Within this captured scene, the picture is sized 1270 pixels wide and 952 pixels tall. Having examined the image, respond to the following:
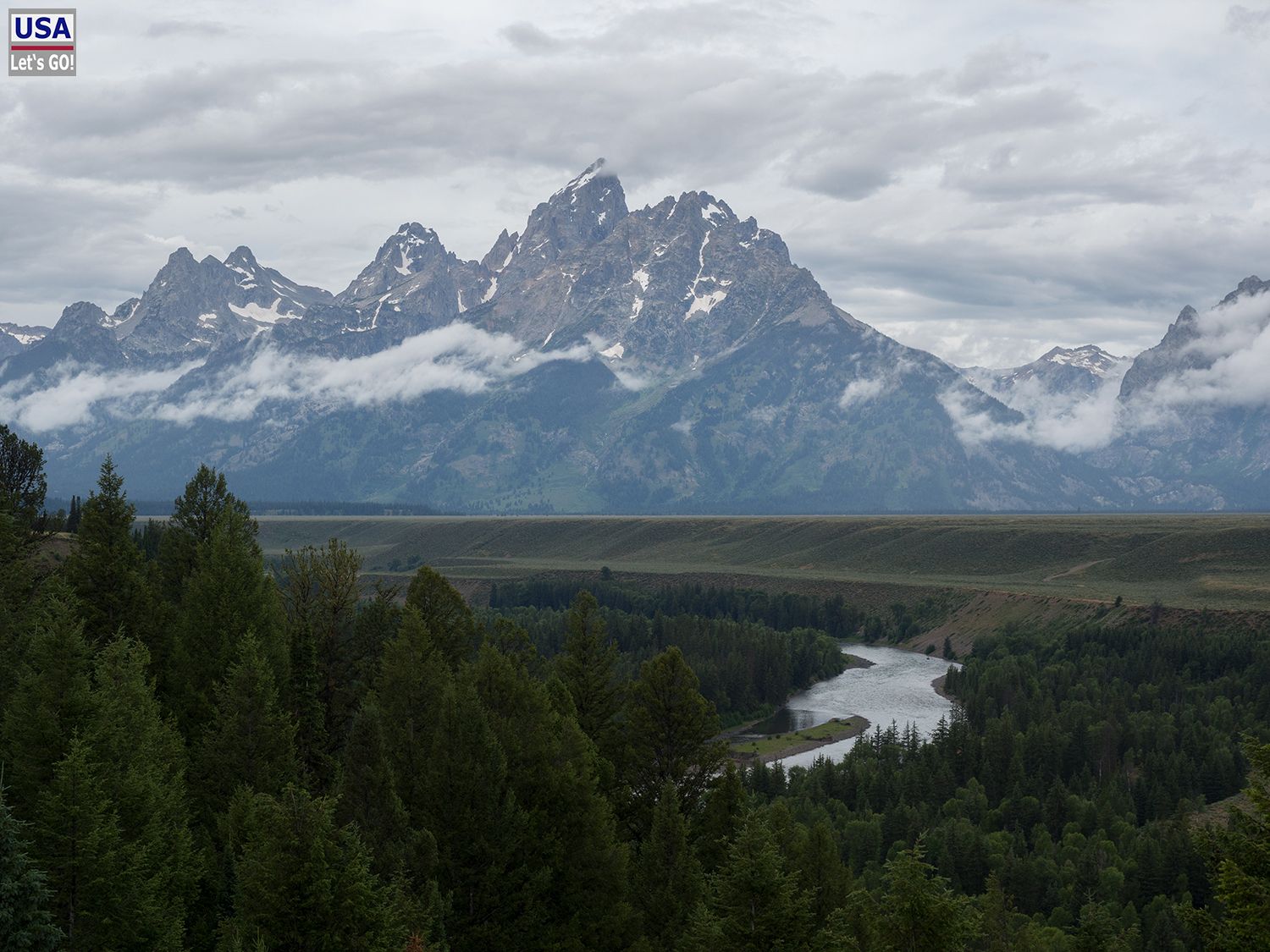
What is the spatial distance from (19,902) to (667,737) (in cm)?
3211

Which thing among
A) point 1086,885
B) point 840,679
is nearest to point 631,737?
point 1086,885

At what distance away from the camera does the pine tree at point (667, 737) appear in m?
56.6

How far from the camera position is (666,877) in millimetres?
48562

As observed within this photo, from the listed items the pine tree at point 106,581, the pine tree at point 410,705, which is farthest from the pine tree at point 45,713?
the pine tree at point 106,581

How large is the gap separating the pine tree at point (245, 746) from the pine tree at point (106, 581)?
44.9 ft

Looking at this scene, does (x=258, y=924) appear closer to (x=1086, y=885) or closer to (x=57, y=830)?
(x=57, y=830)

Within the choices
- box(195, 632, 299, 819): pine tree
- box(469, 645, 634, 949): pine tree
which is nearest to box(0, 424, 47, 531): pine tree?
box(195, 632, 299, 819): pine tree

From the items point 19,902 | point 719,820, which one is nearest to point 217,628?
point 719,820

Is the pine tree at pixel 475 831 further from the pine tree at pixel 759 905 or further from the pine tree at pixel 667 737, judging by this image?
the pine tree at pixel 759 905

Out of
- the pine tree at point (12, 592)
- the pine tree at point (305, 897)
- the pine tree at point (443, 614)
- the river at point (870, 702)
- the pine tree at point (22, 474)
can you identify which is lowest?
the river at point (870, 702)

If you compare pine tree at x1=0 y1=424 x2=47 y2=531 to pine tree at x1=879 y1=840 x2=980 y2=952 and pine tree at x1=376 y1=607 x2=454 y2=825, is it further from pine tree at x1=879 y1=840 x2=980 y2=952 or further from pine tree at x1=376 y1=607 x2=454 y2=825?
pine tree at x1=879 y1=840 x2=980 y2=952

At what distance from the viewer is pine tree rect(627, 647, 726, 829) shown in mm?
56625

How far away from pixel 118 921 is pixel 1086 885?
63800mm

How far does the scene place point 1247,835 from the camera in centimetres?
3428
